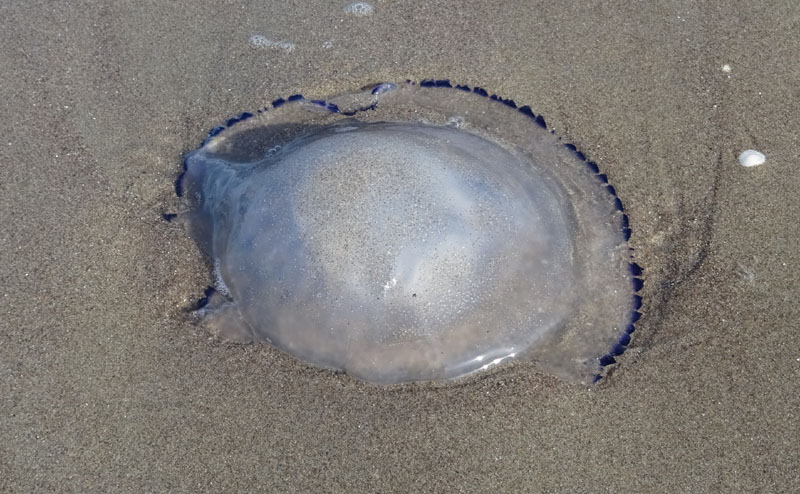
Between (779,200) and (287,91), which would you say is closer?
(779,200)

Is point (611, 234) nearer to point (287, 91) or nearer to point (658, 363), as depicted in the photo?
point (658, 363)

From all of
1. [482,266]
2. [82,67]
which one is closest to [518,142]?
[482,266]

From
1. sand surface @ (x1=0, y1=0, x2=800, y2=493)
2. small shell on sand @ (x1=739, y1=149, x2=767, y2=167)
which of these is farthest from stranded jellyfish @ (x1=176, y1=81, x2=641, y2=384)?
small shell on sand @ (x1=739, y1=149, x2=767, y2=167)

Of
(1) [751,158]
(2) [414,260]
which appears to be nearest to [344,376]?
(2) [414,260]

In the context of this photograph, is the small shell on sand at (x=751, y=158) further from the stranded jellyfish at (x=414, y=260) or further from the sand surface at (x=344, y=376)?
the stranded jellyfish at (x=414, y=260)

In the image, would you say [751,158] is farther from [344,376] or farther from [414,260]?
[344,376]

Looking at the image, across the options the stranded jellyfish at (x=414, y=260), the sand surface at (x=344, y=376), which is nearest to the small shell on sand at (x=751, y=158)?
the sand surface at (x=344, y=376)
